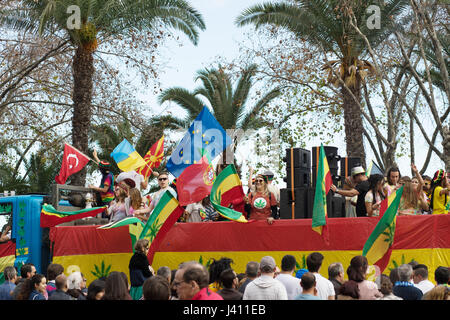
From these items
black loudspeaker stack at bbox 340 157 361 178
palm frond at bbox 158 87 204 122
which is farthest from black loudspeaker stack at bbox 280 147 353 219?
palm frond at bbox 158 87 204 122

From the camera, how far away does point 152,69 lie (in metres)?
19.2

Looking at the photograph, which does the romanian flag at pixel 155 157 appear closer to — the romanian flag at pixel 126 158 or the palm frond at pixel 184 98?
the romanian flag at pixel 126 158

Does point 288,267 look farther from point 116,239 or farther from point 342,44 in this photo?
point 342,44

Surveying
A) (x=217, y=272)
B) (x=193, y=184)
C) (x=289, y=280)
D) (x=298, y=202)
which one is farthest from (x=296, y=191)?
(x=217, y=272)

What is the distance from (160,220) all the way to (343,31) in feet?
30.6

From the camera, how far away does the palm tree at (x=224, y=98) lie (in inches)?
974

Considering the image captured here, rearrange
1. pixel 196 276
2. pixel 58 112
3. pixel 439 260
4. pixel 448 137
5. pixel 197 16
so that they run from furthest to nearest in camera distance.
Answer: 1. pixel 58 112
2. pixel 197 16
3. pixel 448 137
4. pixel 439 260
5. pixel 196 276

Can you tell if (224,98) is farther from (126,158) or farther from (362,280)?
(362,280)

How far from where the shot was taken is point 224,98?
24.9 m

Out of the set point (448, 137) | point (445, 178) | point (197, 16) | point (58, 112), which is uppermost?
point (197, 16)

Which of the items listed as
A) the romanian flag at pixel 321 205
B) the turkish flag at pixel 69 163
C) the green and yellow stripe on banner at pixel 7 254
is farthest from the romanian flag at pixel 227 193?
the turkish flag at pixel 69 163

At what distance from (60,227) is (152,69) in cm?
825

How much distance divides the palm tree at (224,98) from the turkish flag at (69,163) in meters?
10.8

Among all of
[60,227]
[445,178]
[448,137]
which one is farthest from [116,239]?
[448,137]
